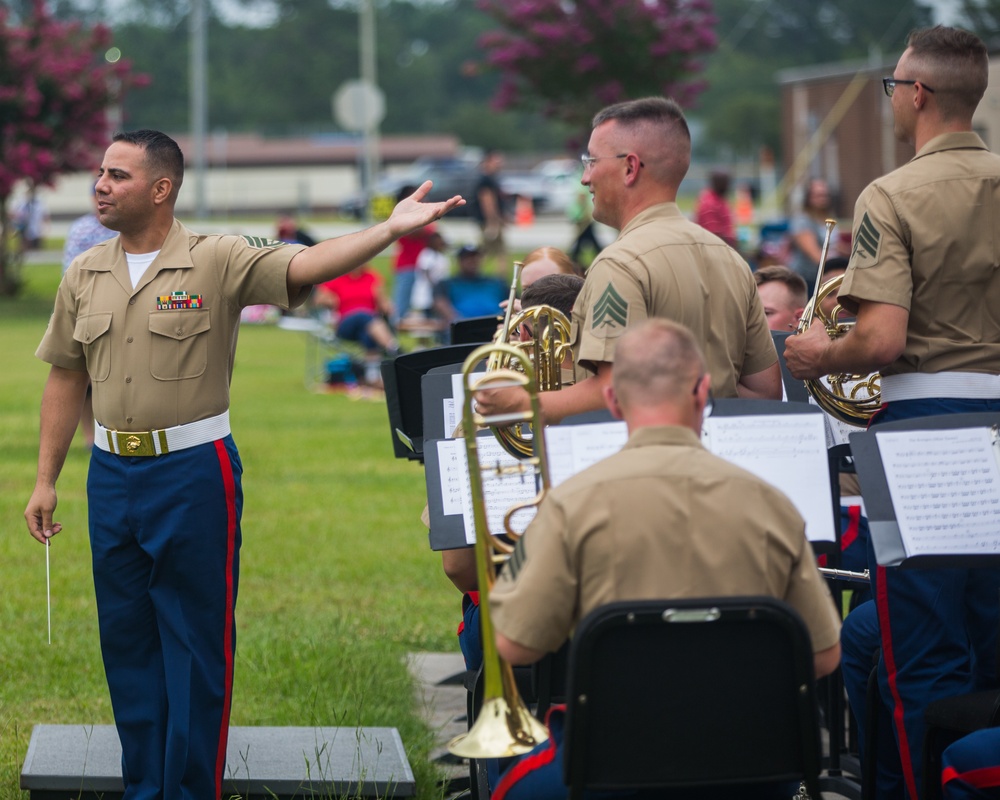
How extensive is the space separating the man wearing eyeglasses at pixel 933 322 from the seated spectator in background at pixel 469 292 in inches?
405

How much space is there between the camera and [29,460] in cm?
1091

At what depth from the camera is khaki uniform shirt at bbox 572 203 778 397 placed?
3.81 m

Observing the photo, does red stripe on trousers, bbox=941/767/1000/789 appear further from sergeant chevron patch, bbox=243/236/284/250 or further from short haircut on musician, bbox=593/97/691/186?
sergeant chevron patch, bbox=243/236/284/250

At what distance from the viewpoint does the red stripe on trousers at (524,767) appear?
335 centimetres

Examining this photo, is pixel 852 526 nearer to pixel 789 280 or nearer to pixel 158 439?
pixel 789 280

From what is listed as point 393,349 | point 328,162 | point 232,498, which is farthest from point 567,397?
point 328,162

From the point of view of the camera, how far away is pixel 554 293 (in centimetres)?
484

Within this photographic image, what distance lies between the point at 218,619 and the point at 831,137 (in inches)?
942

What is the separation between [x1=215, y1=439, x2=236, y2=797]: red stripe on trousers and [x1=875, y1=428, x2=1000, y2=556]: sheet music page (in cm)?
193

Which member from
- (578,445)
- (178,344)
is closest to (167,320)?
(178,344)

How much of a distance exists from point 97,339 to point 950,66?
100 inches

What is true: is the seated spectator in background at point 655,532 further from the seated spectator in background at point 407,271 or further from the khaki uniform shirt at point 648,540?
the seated spectator in background at point 407,271

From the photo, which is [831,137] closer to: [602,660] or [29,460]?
[29,460]

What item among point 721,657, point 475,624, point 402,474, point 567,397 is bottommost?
point 402,474
